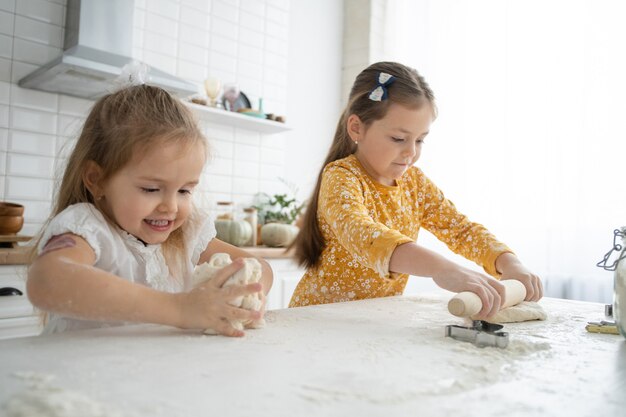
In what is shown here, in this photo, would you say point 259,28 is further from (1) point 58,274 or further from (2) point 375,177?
(1) point 58,274

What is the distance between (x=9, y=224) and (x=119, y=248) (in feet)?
4.11

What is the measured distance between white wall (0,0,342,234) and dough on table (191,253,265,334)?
5.04 ft

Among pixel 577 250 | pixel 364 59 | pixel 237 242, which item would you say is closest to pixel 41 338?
pixel 237 242

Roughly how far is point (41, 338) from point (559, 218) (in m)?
2.58

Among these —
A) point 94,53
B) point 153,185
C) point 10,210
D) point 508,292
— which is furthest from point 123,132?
point 94,53

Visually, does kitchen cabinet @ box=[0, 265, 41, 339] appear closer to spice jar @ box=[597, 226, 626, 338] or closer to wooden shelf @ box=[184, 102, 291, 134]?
wooden shelf @ box=[184, 102, 291, 134]

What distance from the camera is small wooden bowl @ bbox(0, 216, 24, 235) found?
1.87 meters

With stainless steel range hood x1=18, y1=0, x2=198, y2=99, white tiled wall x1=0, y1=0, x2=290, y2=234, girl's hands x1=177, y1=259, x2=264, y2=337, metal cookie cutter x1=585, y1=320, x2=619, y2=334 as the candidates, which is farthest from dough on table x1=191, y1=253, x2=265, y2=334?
stainless steel range hood x1=18, y1=0, x2=198, y2=99

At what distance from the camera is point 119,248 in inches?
35.8

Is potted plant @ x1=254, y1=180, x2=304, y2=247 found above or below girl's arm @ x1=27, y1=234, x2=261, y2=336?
above

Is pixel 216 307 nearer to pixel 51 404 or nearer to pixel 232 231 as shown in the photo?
pixel 51 404

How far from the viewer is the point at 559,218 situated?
264 centimetres

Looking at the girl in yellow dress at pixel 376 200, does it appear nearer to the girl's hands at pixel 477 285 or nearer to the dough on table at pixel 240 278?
the girl's hands at pixel 477 285

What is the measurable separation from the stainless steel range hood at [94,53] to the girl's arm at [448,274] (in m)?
1.58
